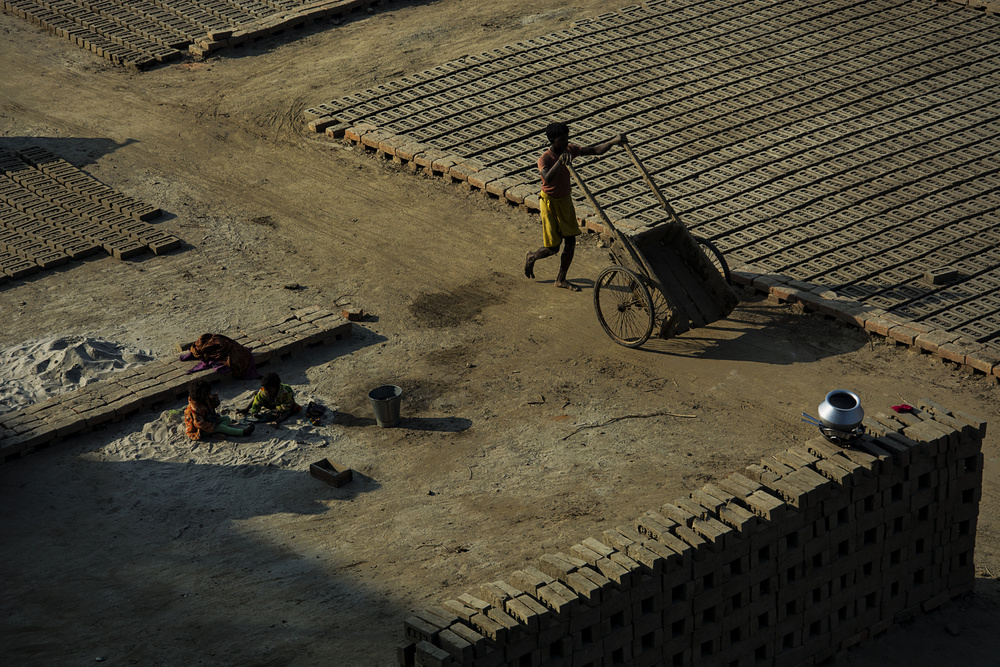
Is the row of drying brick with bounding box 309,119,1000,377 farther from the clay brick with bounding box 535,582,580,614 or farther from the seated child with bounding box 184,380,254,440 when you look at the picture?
the clay brick with bounding box 535,582,580,614

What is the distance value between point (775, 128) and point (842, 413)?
783cm

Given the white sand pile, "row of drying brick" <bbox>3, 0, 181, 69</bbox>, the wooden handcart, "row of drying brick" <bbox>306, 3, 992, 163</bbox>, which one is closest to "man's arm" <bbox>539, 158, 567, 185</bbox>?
the wooden handcart

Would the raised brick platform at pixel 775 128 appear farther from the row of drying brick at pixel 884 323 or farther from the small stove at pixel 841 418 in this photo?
the small stove at pixel 841 418

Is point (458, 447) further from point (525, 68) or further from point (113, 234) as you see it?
point (525, 68)

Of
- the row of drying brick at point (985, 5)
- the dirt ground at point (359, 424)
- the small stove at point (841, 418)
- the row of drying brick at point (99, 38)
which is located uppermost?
the row of drying brick at point (985, 5)

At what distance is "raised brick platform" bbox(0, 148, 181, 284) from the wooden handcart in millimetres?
5276

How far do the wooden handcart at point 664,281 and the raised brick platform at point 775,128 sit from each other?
127 centimetres

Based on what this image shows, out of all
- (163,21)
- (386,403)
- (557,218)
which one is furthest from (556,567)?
(163,21)

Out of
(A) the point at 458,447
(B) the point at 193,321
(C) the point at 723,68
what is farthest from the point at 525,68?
(A) the point at 458,447

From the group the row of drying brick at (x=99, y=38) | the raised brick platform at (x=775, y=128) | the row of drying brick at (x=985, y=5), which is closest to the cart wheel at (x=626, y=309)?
the raised brick platform at (x=775, y=128)

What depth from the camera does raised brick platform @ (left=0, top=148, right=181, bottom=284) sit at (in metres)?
12.7

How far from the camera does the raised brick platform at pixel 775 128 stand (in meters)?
12.1

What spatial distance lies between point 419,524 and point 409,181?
6675 millimetres

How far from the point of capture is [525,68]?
16.4 meters
